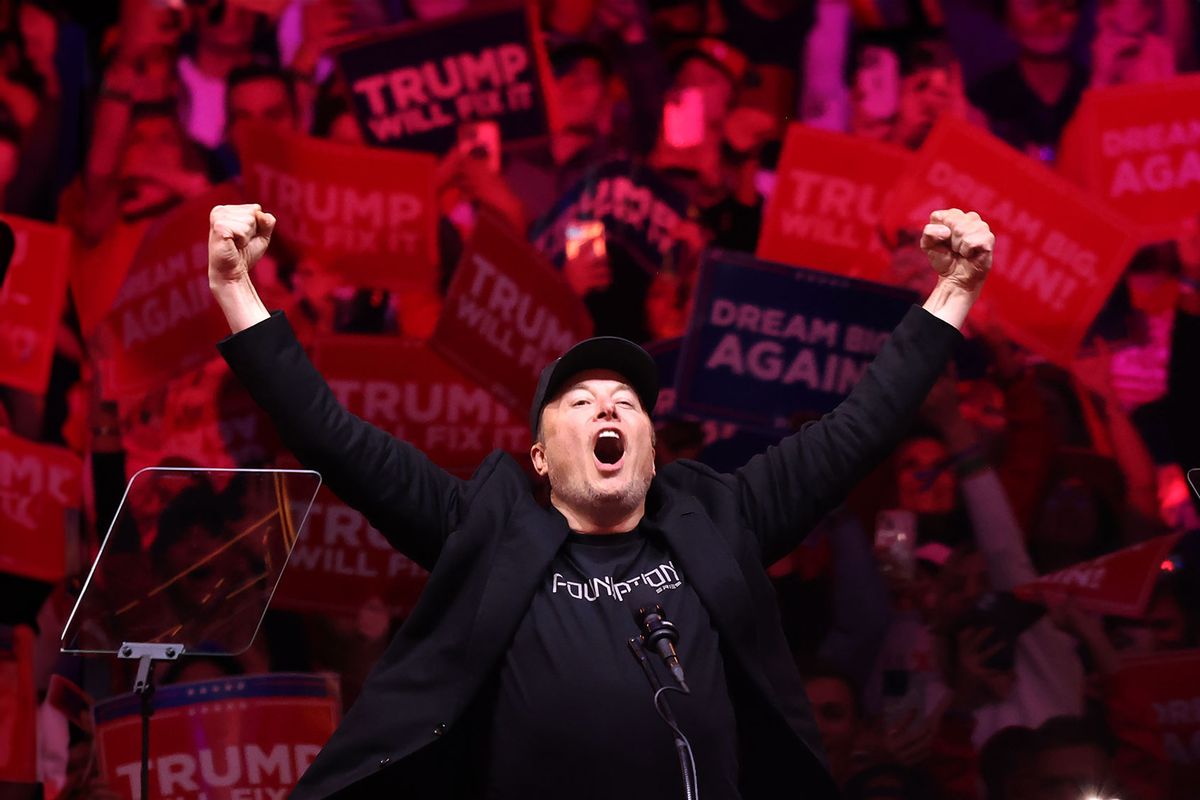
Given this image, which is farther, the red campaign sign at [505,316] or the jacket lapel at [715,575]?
the red campaign sign at [505,316]

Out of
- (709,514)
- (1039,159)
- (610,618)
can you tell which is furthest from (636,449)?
(1039,159)

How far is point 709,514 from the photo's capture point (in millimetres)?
1879

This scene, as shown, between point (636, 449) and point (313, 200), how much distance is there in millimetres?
1474

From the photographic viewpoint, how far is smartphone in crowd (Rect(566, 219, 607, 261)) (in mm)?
2932

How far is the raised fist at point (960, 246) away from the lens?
6.10 ft

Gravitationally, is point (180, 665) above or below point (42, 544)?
below

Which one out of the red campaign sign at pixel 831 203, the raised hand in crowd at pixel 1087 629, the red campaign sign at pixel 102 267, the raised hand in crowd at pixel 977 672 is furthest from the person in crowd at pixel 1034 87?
the red campaign sign at pixel 102 267

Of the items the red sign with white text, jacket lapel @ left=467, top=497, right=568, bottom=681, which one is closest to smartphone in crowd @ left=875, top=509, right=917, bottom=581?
the red sign with white text

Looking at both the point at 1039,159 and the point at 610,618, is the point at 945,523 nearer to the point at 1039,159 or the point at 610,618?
the point at 1039,159

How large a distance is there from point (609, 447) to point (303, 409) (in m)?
0.49

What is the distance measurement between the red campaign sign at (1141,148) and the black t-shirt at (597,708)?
1909 millimetres

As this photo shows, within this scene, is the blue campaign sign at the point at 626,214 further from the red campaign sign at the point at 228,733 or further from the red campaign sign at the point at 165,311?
the red campaign sign at the point at 228,733

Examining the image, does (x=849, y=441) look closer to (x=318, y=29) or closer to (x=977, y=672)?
(x=977, y=672)

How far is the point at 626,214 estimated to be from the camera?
2.94 meters
